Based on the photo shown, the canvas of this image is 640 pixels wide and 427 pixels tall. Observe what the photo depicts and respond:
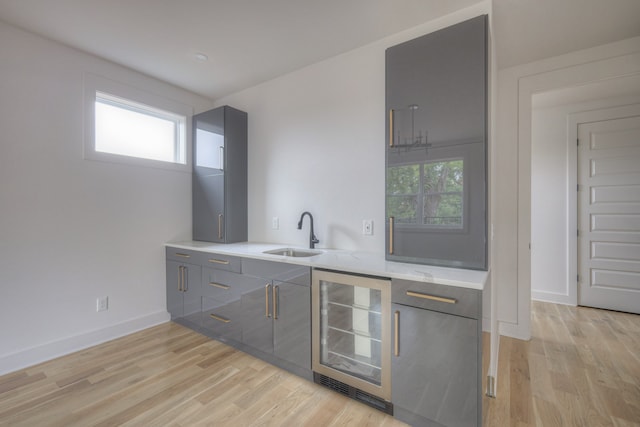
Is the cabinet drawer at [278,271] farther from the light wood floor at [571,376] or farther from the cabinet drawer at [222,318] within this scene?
the light wood floor at [571,376]

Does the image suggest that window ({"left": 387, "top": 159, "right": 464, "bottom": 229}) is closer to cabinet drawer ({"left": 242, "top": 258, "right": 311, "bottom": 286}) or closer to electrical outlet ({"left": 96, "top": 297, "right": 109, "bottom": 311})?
cabinet drawer ({"left": 242, "top": 258, "right": 311, "bottom": 286})

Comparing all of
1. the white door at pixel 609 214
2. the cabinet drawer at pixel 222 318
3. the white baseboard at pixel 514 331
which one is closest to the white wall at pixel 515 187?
the white baseboard at pixel 514 331

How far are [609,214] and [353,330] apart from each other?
148 inches

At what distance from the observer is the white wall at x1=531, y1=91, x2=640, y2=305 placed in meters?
3.54

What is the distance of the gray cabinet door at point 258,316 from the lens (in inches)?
84.0

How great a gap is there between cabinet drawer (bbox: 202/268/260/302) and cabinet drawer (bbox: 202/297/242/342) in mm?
Answer: 56

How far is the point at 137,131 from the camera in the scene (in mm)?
2920

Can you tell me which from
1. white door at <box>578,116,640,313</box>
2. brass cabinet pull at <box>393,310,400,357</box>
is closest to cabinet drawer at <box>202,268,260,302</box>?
brass cabinet pull at <box>393,310,400,357</box>

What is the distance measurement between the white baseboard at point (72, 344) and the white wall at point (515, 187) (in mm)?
3492

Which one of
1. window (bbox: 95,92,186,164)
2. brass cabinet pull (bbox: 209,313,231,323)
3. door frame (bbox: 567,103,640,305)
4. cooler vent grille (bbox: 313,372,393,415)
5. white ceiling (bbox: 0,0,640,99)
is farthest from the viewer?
door frame (bbox: 567,103,640,305)

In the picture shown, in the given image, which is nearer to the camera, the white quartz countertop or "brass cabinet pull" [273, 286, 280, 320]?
the white quartz countertop

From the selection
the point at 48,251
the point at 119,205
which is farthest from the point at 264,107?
the point at 48,251

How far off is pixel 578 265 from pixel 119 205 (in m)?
5.38

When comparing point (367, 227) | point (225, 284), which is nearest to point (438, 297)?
point (367, 227)
